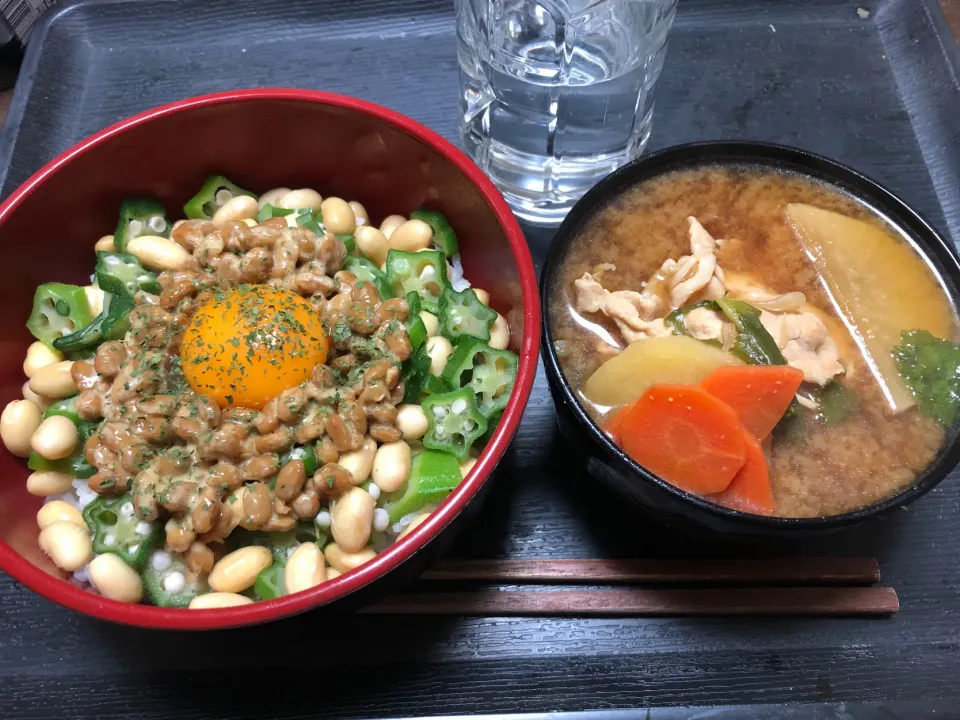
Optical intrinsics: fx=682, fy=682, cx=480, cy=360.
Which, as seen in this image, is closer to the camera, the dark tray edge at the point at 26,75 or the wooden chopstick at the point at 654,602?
the wooden chopstick at the point at 654,602

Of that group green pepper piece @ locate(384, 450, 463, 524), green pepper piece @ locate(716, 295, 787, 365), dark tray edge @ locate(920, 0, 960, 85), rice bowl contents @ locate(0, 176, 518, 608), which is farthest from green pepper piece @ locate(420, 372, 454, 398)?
dark tray edge @ locate(920, 0, 960, 85)

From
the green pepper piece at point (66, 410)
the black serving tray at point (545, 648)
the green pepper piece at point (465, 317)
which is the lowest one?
the black serving tray at point (545, 648)

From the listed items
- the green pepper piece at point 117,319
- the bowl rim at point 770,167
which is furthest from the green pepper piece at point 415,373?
the green pepper piece at point 117,319

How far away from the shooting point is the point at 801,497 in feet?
4.33

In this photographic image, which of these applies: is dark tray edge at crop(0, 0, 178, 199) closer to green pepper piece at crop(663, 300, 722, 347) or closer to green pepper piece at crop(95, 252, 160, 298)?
green pepper piece at crop(95, 252, 160, 298)

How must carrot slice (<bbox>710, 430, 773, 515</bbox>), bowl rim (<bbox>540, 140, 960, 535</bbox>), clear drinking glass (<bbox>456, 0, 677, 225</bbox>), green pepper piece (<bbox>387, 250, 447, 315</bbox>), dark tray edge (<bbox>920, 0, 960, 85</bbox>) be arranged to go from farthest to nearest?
dark tray edge (<bbox>920, 0, 960, 85</bbox>) → clear drinking glass (<bbox>456, 0, 677, 225</bbox>) → green pepper piece (<bbox>387, 250, 447, 315</bbox>) → carrot slice (<bbox>710, 430, 773, 515</bbox>) → bowl rim (<bbox>540, 140, 960, 535</bbox>)

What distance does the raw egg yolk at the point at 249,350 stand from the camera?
1327mm

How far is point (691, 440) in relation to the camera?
4.14 feet

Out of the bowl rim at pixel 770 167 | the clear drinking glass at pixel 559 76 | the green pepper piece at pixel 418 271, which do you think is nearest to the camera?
the bowl rim at pixel 770 167

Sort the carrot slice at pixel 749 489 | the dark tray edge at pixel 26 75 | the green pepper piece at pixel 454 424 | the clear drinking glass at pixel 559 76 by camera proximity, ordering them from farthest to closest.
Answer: the dark tray edge at pixel 26 75 → the clear drinking glass at pixel 559 76 → the green pepper piece at pixel 454 424 → the carrot slice at pixel 749 489

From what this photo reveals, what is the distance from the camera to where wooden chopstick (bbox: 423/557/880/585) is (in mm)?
1452

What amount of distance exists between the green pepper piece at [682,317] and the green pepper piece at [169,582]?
107cm

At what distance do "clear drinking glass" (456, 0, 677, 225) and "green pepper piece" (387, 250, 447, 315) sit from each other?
0.52 metres

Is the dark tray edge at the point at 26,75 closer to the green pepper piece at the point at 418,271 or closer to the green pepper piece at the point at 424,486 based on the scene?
the green pepper piece at the point at 418,271
